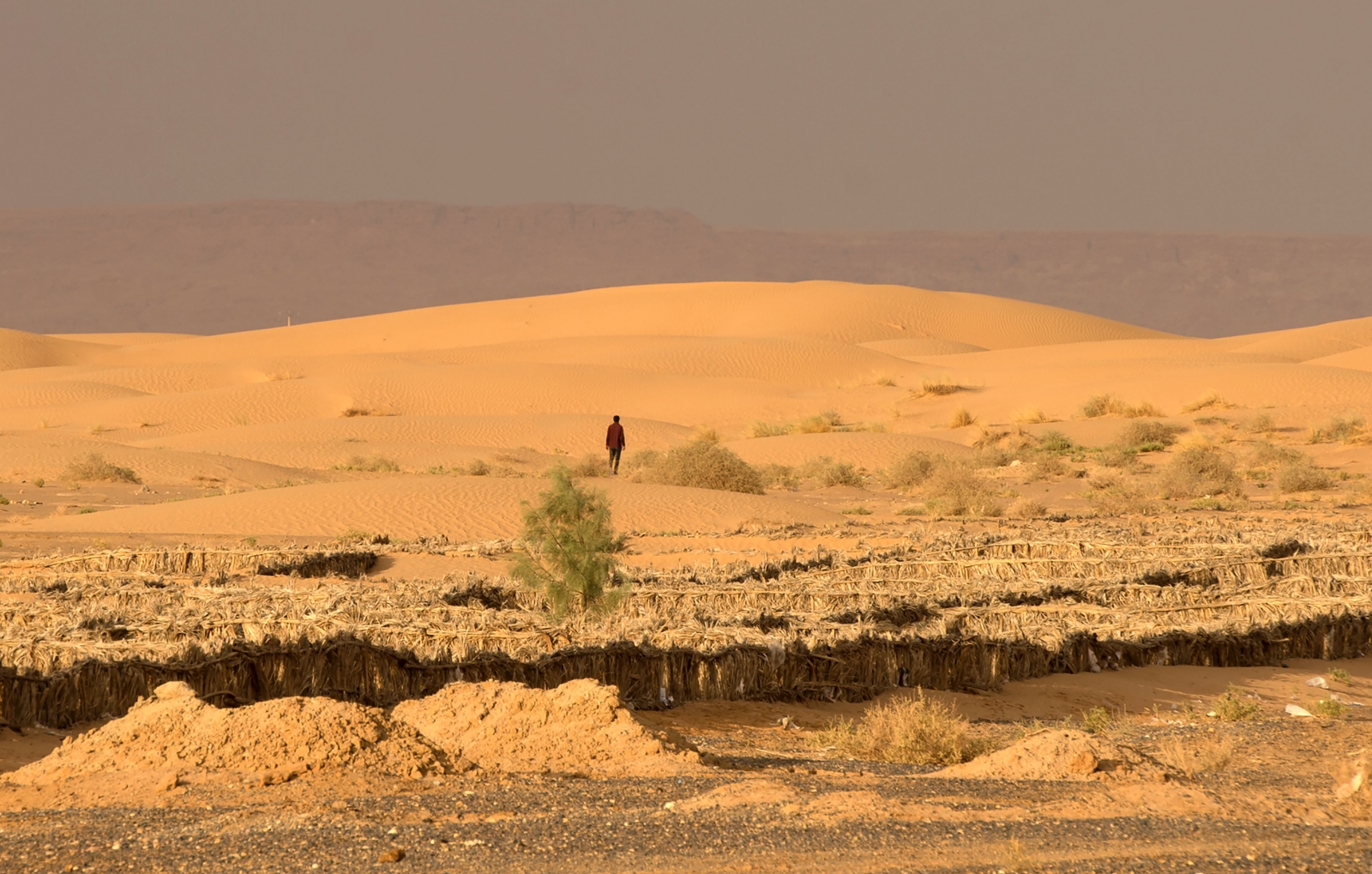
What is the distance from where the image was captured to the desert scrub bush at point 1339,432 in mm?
35781

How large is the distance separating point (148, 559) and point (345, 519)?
19.7ft

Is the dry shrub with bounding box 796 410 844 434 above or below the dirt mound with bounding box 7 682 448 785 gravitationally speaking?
above

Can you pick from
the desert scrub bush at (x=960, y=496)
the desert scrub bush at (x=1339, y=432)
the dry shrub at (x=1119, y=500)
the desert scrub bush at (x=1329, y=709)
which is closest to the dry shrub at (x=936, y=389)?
the desert scrub bush at (x=1339, y=432)

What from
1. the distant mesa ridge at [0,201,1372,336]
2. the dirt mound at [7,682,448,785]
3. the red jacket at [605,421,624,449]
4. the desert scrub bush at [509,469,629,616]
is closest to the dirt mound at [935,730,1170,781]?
the dirt mound at [7,682,448,785]

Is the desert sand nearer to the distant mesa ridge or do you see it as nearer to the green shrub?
the green shrub

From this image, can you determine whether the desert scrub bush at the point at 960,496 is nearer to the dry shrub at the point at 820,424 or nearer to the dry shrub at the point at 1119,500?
the dry shrub at the point at 1119,500

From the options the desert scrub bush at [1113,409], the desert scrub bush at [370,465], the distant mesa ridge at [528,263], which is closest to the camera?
the desert scrub bush at [370,465]

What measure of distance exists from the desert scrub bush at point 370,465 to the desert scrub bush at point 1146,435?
18.1 m

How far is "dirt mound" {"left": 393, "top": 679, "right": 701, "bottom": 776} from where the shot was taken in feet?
24.8

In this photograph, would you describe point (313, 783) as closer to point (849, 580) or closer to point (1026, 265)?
point (849, 580)

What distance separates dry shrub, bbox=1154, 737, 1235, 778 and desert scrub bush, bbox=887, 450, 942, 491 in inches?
840

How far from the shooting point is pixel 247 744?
282 inches

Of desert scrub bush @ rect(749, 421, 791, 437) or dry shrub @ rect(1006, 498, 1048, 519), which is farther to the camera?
desert scrub bush @ rect(749, 421, 791, 437)

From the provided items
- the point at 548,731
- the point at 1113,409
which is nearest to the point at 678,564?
the point at 548,731
